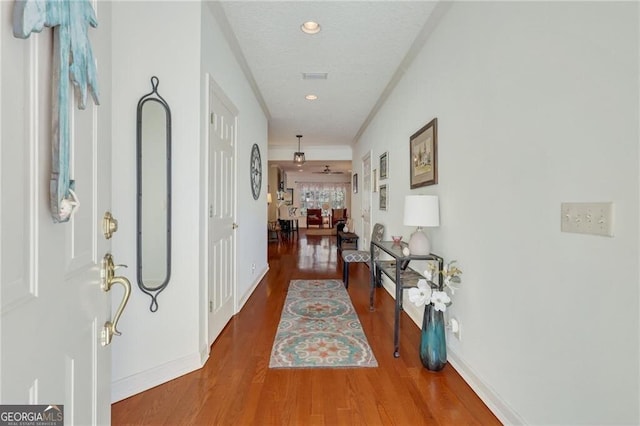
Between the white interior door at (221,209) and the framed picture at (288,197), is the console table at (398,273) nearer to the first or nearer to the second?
the white interior door at (221,209)

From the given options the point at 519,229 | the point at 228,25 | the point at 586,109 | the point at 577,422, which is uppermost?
the point at 228,25

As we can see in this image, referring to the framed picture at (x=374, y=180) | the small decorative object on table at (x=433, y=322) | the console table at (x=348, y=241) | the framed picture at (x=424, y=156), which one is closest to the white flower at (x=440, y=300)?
the small decorative object on table at (x=433, y=322)

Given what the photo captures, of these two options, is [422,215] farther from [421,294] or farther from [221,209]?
[221,209]

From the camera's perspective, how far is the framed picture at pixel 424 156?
254 cm

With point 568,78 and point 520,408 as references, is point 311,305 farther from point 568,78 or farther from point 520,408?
point 568,78

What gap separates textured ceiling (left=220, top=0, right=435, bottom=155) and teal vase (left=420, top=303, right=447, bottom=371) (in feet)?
7.22

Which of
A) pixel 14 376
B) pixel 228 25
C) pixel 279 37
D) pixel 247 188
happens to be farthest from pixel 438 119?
pixel 14 376

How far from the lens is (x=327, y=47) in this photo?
114 inches

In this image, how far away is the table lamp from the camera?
95.3 inches

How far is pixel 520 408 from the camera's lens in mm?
1567

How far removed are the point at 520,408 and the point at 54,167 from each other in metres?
2.10

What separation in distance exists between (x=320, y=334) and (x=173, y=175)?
1.79m

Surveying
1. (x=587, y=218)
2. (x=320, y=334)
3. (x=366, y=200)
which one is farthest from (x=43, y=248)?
(x=366, y=200)

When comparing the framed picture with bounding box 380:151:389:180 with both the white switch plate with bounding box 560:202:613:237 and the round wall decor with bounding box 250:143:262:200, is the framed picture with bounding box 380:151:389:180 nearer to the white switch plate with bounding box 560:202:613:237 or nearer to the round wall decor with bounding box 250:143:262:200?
the round wall decor with bounding box 250:143:262:200
